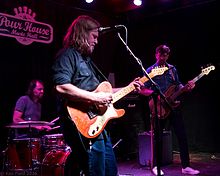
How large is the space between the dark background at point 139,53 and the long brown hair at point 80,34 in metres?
3.90

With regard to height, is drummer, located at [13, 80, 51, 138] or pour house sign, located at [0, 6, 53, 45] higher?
pour house sign, located at [0, 6, 53, 45]

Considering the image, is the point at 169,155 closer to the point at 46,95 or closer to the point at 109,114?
the point at 46,95

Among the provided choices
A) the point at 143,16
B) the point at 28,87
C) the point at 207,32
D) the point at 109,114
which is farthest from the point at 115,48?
the point at 109,114

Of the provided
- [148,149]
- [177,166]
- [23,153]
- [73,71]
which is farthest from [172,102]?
[73,71]

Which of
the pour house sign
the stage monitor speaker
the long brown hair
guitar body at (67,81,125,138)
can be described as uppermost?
the pour house sign

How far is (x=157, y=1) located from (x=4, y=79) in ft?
13.6

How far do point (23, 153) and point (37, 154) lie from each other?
0.26 meters

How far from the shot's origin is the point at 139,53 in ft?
30.7

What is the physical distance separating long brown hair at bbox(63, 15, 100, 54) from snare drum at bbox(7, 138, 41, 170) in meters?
2.99

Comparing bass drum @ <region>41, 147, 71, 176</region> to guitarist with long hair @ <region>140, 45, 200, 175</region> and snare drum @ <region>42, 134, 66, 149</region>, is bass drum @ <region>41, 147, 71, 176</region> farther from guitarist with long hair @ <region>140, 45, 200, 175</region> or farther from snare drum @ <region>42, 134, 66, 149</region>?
guitarist with long hair @ <region>140, 45, 200, 175</region>

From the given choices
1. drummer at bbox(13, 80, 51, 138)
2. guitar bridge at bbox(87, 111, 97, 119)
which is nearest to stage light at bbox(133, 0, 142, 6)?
drummer at bbox(13, 80, 51, 138)

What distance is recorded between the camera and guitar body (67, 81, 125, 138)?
3062 mm

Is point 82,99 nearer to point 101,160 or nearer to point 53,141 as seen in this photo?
point 101,160

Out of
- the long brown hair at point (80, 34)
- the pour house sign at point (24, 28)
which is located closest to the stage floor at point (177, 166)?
the pour house sign at point (24, 28)
